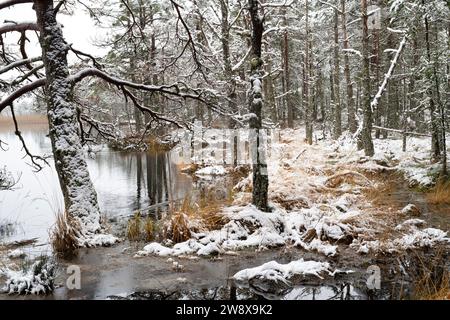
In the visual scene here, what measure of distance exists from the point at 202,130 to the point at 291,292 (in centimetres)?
559

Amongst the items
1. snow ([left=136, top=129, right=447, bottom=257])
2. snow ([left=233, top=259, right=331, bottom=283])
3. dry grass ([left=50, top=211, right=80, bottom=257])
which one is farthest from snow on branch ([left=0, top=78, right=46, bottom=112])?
snow ([left=233, top=259, right=331, bottom=283])

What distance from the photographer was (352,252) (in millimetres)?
6527

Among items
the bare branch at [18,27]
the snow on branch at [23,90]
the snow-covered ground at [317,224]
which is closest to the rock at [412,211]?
the snow-covered ground at [317,224]

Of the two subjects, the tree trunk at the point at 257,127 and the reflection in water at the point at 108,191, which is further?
the reflection in water at the point at 108,191

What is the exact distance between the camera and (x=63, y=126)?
24.8 ft

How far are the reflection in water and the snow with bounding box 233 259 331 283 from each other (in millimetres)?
3488

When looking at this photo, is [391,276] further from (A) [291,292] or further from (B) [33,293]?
(B) [33,293]

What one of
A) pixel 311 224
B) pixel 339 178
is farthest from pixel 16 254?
pixel 339 178

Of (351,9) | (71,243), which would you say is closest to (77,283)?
(71,243)

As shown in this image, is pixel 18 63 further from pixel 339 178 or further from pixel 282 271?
pixel 339 178

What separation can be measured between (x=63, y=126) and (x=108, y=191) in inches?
300

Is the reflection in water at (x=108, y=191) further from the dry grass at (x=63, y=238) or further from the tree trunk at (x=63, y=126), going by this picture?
the tree trunk at (x=63, y=126)

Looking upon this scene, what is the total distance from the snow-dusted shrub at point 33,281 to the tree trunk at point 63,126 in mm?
2281

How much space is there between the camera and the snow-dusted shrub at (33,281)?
4.92m
